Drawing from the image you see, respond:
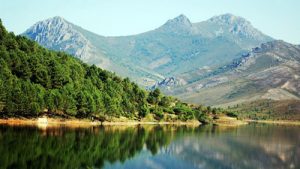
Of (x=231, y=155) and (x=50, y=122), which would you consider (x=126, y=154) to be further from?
(x=50, y=122)

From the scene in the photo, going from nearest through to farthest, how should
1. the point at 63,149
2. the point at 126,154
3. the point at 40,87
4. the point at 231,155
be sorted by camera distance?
the point at 63,149 < the point at 126,154 < the point at 231,155 < the point at 40,87

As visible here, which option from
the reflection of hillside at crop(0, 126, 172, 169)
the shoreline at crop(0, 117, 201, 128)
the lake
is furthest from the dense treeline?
the lake

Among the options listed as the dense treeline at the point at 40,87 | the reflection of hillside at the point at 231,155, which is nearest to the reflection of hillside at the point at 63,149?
the reflection of hillside at the point at 231,155

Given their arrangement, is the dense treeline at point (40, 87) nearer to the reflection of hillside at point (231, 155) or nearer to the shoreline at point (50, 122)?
the shoreline at point (50, 122)

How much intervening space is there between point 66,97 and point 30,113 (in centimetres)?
1815

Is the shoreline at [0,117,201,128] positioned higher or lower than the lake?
higher

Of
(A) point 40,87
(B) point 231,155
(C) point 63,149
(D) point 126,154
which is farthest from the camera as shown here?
(A) point 40,87

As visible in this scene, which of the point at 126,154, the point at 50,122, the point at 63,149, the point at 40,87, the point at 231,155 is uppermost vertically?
the point at 40,87

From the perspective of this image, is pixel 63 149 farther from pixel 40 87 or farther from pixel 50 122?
pixel 40 87

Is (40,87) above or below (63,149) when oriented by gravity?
above

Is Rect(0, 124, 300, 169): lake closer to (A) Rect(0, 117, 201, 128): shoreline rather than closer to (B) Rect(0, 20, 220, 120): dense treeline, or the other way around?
(A) Rect(0, 117, 201, 128): shoreline

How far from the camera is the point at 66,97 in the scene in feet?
551

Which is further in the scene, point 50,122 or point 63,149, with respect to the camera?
point 50,122

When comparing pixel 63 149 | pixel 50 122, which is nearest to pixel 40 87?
pixel 50 122
